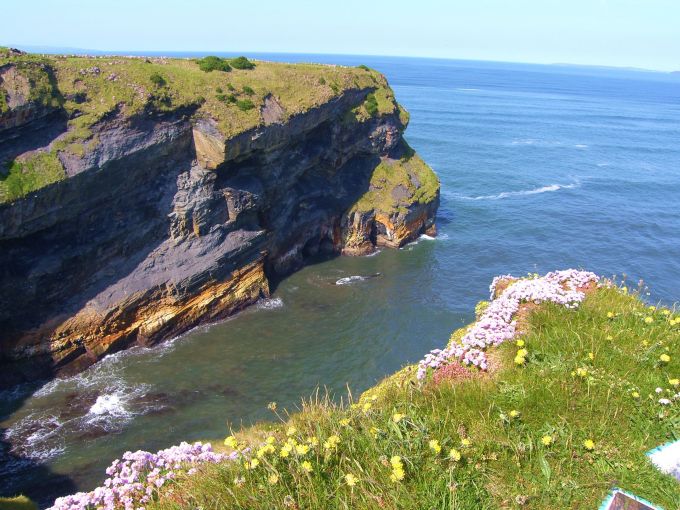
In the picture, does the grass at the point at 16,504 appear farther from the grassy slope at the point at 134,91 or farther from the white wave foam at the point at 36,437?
the grassy slope at the point at 134,91

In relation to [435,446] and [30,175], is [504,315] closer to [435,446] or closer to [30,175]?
[435,446]

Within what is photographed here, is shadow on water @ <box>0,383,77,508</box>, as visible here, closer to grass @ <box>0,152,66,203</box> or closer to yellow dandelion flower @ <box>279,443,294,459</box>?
grass @ <box>0,152,66,203</box>

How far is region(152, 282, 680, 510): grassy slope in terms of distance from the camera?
23.6ft

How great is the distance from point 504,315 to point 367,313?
28.8 metres

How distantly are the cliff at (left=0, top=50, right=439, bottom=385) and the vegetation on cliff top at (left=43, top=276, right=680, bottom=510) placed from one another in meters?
26.7

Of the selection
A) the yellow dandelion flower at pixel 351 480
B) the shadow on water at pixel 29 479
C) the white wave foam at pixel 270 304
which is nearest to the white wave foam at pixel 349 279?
the white wave foam at pixel 270 304

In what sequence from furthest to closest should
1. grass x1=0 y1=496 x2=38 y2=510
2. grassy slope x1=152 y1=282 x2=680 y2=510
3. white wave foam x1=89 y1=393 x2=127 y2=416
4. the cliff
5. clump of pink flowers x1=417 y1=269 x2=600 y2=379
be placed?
the cliff < white wave foam x1=89 y1=393 x2=127 y2=416 < grass x1=0 y1=496 x2=38 y2=510 < clump of pink flowers x1=417 y1=269 x2=600 y2=379 < grassy slope x1=152 y1=282 x2=680 y2=510

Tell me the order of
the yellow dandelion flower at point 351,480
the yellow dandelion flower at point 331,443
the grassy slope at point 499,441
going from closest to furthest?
the yellow dandelion flower at point 351,480, the grassy slope at point 499,441, the yellow dandelion flower at point 331,443

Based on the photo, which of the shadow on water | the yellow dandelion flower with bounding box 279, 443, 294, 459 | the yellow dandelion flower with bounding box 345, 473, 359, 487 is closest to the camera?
the yellow dandelion flower with bounding box 345, 473, 359, 487

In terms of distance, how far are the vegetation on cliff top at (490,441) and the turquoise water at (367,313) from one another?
2.00 metres

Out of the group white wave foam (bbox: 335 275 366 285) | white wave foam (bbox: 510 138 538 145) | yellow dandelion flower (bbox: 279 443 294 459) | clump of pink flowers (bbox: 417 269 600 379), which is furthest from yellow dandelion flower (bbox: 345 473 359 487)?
white wave foam (bbox: 510 138 538 145)

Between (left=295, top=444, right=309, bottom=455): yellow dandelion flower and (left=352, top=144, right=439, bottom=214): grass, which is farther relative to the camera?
(left=352, top=144, right=439, bottom=214): grass

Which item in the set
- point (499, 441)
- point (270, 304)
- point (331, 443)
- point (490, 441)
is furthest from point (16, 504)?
point (270, 304)

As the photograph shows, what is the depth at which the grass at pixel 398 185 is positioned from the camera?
171 ft
